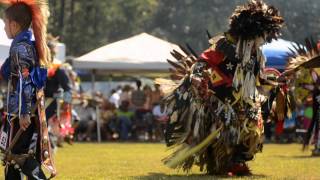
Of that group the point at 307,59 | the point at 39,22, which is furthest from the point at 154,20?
the point at 39,22

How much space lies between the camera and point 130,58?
1838 cm

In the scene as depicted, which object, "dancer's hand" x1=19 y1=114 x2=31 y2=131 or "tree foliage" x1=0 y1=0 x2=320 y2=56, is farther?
"tree foliage" x1=0 y1=0 x2=320 y2=56

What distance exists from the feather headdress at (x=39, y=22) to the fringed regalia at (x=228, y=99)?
7.62ft

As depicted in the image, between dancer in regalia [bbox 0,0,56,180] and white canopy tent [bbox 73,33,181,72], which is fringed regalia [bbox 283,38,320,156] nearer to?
dancer in regalia [bbox 0,0,56,180]

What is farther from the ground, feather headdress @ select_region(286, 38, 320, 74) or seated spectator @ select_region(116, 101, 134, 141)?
feather headdress @ select_region(286, 38, 320, 74)

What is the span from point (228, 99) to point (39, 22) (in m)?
2.70

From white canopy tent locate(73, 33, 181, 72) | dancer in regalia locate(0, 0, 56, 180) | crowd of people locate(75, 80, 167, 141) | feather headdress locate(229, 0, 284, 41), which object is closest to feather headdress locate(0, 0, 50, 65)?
dancer in regalia locate(0, 0, 56, 180)

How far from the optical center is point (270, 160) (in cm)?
1112

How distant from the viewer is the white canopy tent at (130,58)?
1814 centimetres

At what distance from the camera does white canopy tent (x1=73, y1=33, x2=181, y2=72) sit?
18141mm

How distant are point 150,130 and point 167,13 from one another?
39447mm

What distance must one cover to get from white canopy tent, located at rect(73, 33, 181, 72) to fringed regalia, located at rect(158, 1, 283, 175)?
32.3 feet

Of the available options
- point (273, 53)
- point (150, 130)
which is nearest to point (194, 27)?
point (150, 130)

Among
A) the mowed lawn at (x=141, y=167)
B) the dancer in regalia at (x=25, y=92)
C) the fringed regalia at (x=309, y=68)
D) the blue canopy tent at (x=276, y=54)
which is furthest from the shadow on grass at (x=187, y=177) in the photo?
the blue canopy tent at (x=276, y=54)
